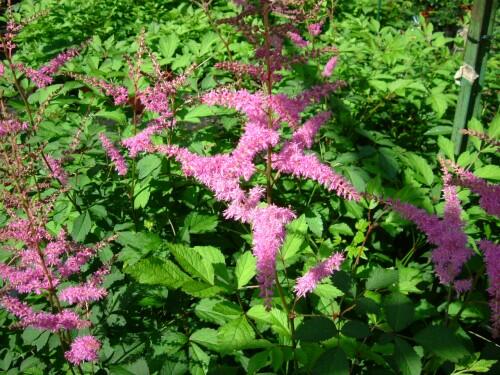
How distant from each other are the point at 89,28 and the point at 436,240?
4.10 metres

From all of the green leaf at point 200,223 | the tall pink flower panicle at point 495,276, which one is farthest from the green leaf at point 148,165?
the tall pink flower panicle at point 495,276

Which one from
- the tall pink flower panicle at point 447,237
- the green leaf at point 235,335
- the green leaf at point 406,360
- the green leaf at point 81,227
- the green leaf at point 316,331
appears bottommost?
the green leaf at point 235,335

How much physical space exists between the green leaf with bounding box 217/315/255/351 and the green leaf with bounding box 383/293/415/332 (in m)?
0.44

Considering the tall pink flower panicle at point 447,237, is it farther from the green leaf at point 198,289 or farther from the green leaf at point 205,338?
the green leaf at point 205,338

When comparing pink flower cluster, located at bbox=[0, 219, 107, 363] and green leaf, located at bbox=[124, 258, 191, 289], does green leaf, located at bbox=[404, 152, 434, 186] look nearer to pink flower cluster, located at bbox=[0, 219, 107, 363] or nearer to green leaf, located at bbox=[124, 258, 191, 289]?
green leaf, located at bbox=[124, 258, 191, 289]

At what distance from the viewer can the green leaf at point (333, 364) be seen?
123cm

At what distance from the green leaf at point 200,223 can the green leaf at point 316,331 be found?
0.71m

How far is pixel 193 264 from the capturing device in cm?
154

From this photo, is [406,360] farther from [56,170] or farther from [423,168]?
[56,170]

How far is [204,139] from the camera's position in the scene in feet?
7.53

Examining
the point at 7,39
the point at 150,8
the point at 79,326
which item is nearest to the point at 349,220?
the point at 79,326

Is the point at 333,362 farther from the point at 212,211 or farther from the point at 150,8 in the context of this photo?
the point at 150,8

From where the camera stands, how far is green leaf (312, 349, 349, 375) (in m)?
1.23

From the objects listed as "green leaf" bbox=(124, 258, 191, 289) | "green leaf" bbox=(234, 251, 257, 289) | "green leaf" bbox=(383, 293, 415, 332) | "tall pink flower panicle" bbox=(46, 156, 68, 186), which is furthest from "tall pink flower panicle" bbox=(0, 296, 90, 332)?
"green leaf" bbox=(383, 293, 415, 332)
